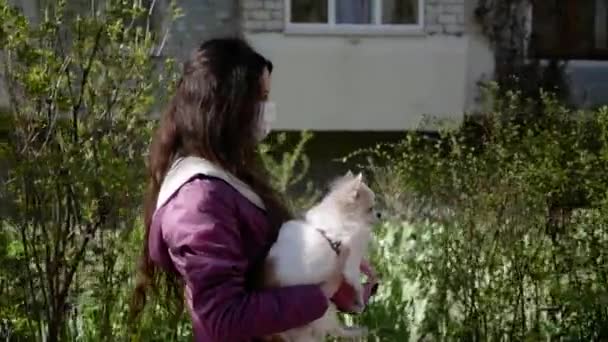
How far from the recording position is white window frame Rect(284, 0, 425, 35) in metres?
13.5

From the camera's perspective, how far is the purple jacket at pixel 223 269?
236 centimetres

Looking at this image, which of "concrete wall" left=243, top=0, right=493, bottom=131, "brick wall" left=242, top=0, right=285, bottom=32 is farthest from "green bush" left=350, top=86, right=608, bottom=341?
"brick wall" left=242, top=0, right=285, bottom=32

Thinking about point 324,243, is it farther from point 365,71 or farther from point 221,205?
point 365,71

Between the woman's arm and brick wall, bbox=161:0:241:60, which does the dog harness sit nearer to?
the woman's arm

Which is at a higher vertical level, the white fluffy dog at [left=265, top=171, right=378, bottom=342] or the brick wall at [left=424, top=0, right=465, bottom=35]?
the brick wall at [left=424, top=0, right=465, bottom=35]

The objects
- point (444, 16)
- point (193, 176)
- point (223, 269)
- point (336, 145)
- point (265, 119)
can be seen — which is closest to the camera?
point (223, 269)

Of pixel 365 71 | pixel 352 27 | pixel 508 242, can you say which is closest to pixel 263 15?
pixel 352 27

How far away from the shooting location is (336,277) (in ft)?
8.23

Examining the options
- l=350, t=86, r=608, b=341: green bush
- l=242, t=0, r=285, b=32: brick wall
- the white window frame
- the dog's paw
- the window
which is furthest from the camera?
the window

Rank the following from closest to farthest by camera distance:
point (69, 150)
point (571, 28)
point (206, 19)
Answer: point (69, 150), point (206, 19), point (571, 28)

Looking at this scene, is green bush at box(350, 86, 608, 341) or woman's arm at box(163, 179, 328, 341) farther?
green bush at box(350, 86, 608, 341)

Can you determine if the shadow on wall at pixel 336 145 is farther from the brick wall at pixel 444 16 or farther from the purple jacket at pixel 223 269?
the purple jacket at pixel 223 269

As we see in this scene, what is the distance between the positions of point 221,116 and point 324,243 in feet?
1.21

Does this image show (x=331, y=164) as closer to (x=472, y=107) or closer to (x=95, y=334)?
(x=472, y=107)
